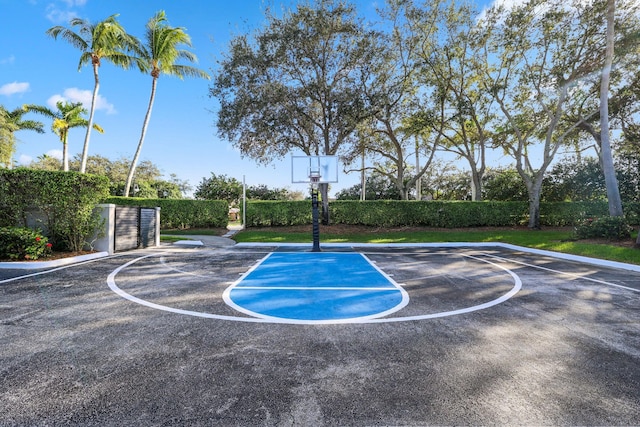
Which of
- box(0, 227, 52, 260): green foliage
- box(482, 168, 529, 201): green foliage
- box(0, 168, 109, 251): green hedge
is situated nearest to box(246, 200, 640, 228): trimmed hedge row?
box(482, 168, 529, 201): green foliage

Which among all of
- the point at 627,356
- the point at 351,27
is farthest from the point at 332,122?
the point at 627,356

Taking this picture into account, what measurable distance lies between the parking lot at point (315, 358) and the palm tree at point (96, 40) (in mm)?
18146

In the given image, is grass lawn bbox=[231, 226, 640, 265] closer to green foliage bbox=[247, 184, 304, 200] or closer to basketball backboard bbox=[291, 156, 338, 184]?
basketball backboard bbox=[291, 156, 338, 184]

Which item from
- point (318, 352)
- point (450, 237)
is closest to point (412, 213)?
point (450, 237)

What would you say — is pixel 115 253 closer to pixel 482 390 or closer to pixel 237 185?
pixel 482 390

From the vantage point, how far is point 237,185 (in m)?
34.8

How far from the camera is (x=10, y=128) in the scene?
71.9ft

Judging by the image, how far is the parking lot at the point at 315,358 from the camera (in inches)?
83.7

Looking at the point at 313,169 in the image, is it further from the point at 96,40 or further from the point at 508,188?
the point at 508,188

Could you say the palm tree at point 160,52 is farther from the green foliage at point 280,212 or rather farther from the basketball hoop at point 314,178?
the basketball hoop at point 314,178

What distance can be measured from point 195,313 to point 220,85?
1523 centimetres

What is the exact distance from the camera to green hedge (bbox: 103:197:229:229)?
19.3m

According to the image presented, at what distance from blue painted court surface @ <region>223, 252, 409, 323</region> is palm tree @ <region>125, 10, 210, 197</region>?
55.8 ft

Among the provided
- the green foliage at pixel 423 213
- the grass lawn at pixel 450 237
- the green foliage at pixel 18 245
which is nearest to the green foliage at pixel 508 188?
the green foliage at pixel 423 213
